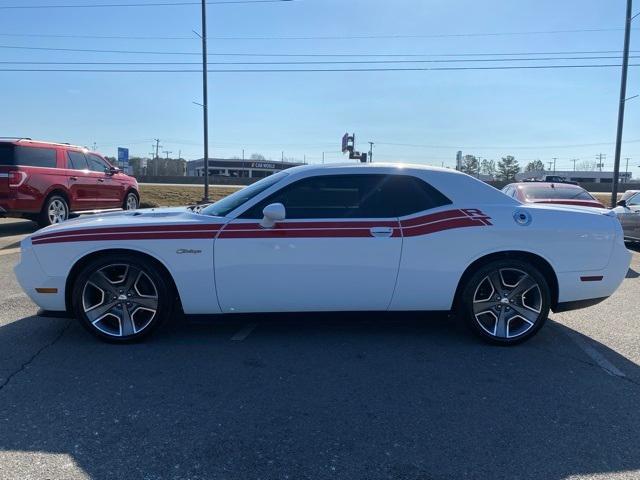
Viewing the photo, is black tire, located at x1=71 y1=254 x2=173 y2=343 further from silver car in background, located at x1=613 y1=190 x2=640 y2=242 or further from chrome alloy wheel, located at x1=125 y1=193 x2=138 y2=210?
chrome alloy wheel, located at x1=125 y1=193 x2=138 y2=210

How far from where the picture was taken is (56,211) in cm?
1127

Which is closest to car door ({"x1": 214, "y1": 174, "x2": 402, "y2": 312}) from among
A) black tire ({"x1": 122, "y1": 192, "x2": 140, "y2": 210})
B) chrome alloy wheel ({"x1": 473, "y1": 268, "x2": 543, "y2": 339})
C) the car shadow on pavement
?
the car shadow on pavement

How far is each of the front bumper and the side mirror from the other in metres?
1.76

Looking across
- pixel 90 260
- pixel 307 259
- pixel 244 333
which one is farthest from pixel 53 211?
pixel 307 259

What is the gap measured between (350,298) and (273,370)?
929mm

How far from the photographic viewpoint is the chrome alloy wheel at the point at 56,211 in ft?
36.1

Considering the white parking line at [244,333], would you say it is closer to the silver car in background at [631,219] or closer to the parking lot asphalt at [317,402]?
the parking lot asphalt at [317,402]

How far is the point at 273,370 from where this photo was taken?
393cm

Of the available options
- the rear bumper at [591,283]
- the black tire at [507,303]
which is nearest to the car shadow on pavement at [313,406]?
the black tire at [507,303]

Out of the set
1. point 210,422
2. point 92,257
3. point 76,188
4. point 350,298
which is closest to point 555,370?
point 350,298

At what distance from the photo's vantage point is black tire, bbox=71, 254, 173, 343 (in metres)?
4.30

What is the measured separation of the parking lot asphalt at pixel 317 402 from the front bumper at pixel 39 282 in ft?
1.23

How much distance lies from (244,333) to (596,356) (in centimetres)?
308

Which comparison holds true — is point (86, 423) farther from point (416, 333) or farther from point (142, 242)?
point (416, 333)
